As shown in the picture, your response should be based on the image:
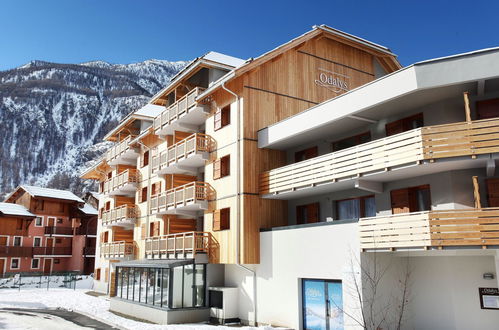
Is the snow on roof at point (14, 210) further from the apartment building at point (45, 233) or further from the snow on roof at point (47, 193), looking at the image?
the snow on roof at point (47, 193)

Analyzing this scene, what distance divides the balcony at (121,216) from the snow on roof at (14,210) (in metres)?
23.0

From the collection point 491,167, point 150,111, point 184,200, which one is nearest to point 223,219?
point 184,200

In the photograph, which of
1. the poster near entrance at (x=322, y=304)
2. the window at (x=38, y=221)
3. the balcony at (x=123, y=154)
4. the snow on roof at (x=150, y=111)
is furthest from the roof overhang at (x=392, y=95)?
the window at (x=38, y=221)

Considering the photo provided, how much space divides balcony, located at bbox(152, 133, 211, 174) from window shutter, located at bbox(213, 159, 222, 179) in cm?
105

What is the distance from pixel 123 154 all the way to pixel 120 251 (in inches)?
346

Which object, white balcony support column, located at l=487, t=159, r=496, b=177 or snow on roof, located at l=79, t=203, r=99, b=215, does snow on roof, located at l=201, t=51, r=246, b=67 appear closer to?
white balcony support column, located at l=487, t=159, r=496, b=177

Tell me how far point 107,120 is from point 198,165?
168940mm

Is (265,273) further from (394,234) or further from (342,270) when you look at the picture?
(394,234)

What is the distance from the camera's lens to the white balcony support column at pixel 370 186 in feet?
60.8

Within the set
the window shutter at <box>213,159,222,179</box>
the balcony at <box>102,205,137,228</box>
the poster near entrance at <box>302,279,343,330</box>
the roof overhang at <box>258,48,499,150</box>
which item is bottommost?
the poster near entrance at <box>302,279,343,330</box>

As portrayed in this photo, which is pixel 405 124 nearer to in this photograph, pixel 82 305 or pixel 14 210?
pixel 82 305

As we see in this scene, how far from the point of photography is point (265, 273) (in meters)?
22.0

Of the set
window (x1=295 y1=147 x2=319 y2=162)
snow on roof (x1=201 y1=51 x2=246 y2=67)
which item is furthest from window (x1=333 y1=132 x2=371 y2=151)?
snow on roof (x1=201 y1=51 x2=246 y2=67)

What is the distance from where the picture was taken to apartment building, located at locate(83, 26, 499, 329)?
1576 cm
